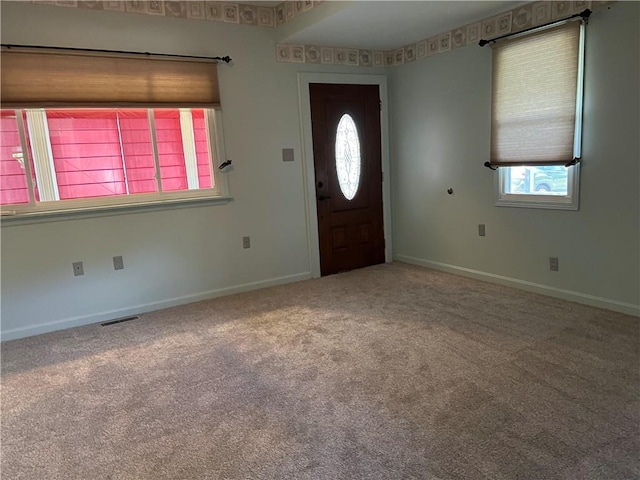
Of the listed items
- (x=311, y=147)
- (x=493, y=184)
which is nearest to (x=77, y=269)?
(x=311, y=147)

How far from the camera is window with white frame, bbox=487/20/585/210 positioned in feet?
10.7

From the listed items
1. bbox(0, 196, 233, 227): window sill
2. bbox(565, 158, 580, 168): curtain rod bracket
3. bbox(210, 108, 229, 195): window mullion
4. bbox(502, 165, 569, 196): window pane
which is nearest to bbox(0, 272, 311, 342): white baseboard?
bbox(0, 196, 233, 227): window sill

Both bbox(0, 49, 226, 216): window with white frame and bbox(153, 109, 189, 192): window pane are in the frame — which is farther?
bbox(153, 109, 189, 192): window pane

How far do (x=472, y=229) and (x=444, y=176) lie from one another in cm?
63

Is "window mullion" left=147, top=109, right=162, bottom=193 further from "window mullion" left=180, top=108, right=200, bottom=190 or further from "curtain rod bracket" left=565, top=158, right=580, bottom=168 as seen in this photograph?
"curtain rod bracket" left=565, top=158, right=580, bottom=168

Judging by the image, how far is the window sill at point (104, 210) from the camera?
10.9 feet

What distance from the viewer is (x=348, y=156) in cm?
476

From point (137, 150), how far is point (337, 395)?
2.71 meters

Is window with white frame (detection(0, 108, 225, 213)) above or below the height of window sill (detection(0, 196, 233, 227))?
above

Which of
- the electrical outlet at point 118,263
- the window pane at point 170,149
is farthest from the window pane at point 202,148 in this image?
the electrical outlet at point 118,263

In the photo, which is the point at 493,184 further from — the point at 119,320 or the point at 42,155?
the point at 42,155

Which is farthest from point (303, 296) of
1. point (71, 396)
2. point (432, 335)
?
point (71, 396)

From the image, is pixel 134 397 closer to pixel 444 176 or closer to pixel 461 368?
pixel 461 368

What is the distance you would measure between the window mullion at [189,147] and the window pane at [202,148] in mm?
30
